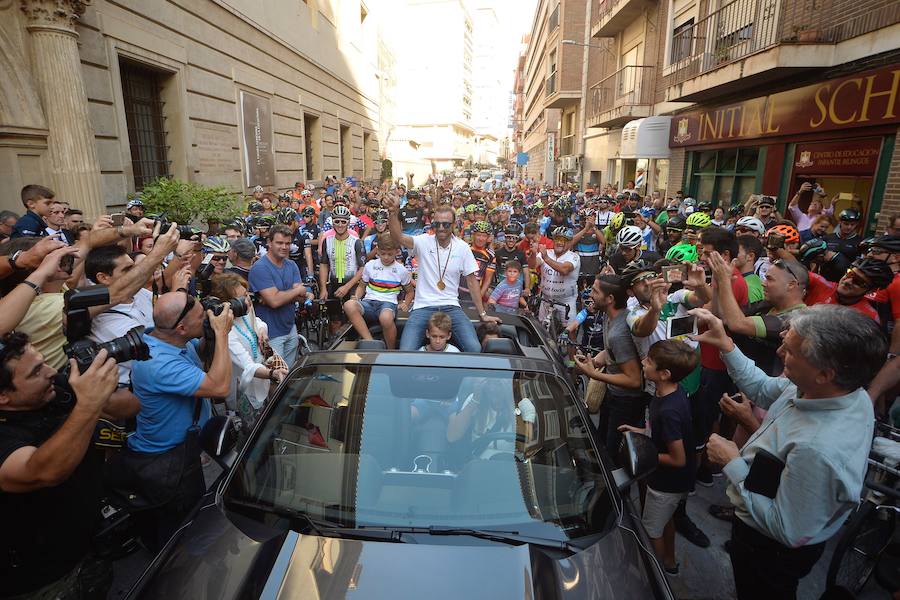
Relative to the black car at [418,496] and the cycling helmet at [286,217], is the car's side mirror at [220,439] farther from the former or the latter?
the cycling helmet at [286,217]

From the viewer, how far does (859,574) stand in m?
3.11

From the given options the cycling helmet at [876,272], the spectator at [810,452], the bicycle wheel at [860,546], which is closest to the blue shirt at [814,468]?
the spectator at [810,452]

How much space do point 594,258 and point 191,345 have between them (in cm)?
694

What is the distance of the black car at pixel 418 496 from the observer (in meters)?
1.84

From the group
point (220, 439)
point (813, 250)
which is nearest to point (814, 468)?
point (220, 439)

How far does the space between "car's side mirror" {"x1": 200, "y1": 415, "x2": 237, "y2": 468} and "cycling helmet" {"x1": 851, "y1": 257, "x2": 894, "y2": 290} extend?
4384 millimetres

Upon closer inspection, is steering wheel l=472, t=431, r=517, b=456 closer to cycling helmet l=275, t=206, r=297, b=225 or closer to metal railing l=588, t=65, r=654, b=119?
cycling helmet l=275, t=206, r=297, b=225

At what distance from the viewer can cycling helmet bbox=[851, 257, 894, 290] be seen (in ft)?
11.9

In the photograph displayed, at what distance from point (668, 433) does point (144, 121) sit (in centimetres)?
1260

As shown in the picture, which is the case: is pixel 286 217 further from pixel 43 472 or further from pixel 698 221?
pixel 43 472

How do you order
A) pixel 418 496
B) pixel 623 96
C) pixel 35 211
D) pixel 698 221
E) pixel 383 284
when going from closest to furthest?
pixel 418 496 < pixel 383 284 < pixel 35 211 < pixel 698 221 < pixel 623 96

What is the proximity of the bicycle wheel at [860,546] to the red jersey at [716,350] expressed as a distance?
4.43ft

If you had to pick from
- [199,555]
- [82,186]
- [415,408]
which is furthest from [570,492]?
[82,186]

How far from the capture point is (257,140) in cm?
1599
